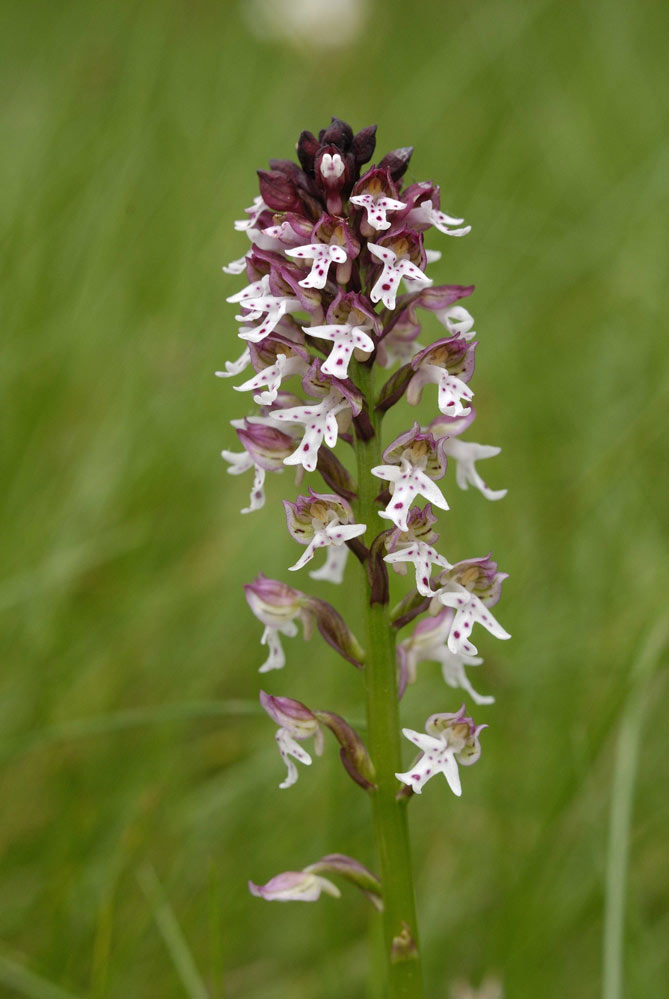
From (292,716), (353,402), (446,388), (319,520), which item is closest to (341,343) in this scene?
(353,402)

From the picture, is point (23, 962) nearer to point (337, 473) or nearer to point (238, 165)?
point (337, 473)

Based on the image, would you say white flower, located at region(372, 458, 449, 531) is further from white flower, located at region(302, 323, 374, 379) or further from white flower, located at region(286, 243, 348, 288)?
white flower, located at region(286, 243, 348, 288)

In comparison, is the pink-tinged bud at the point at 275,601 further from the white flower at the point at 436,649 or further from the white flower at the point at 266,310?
the white flower at the point at 266,310

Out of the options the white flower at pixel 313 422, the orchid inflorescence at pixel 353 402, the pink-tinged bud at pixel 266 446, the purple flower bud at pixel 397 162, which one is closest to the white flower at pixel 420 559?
the orchid inflorescence at pixel 353 402

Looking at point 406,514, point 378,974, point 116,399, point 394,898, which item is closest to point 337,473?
point 406,514

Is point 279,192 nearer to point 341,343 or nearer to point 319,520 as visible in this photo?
point 341,343

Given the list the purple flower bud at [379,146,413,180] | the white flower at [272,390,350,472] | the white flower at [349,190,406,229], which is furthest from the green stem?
the purple flower bud at [379,146,413,180]
